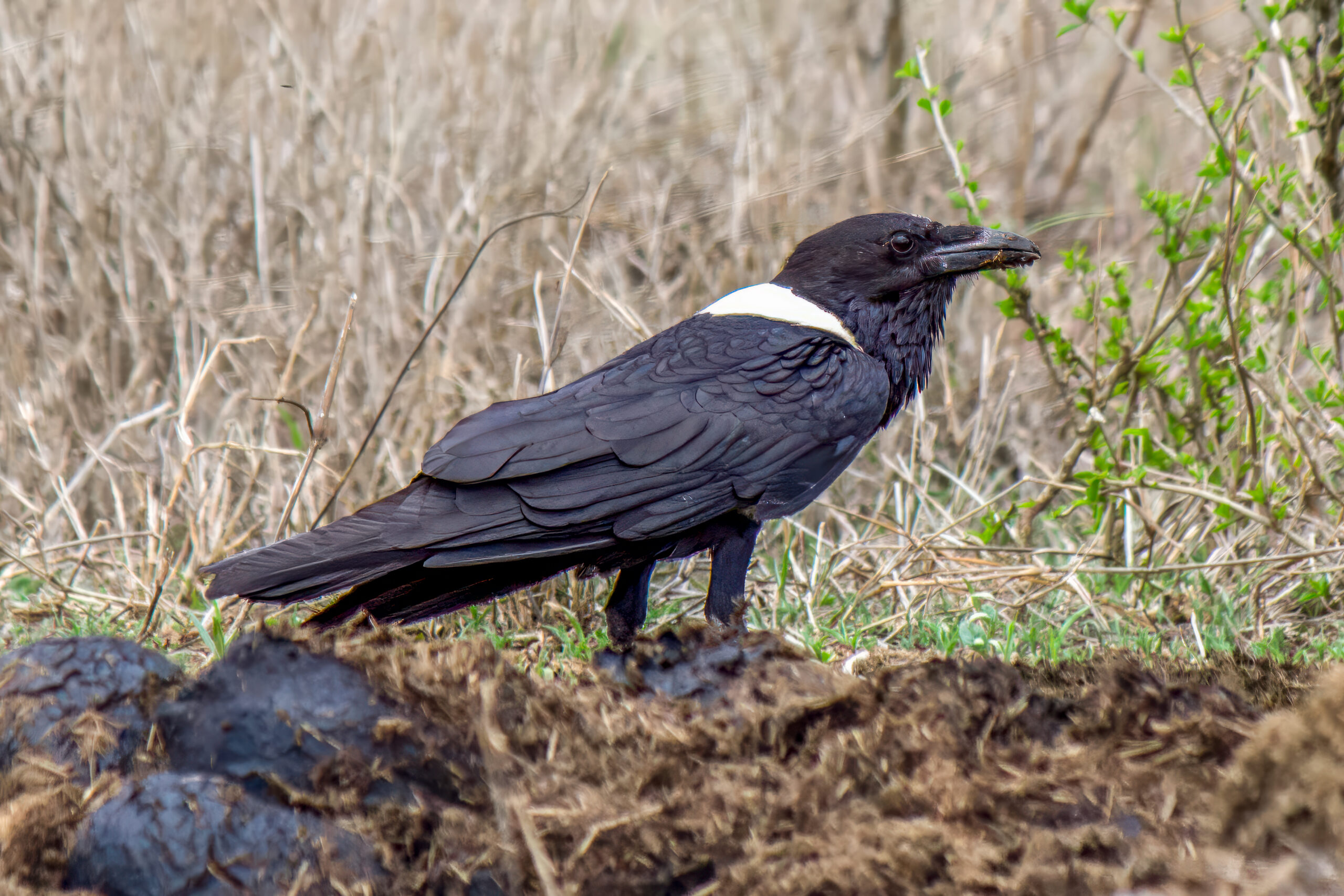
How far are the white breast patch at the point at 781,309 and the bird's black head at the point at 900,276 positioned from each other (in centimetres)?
3

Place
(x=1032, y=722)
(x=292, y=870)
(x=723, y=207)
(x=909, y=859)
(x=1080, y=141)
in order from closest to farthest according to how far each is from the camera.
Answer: (x=909, y=859), (x=292, y=870), (x=1032, y=722), (x=723, y=207), (x=1080, y=141)

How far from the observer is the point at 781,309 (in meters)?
3.73

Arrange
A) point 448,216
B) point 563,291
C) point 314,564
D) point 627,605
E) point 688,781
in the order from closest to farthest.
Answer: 1. point 688,781
2. point 314,564
3. point 627,605
4. point 563,291
5. point 448,216

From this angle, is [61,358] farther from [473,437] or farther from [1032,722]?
[1032,722]

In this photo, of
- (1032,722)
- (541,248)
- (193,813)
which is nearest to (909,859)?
(1032,722)

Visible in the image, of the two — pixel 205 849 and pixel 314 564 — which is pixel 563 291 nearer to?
pixel 314 564

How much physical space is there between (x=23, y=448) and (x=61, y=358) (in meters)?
0.50

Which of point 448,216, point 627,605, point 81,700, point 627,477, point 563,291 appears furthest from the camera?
point 448,216

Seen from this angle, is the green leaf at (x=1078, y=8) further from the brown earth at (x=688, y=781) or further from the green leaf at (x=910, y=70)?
the brown earth at (x=688, y=781)

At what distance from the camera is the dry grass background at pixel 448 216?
4543mm

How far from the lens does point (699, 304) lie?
17.5ft

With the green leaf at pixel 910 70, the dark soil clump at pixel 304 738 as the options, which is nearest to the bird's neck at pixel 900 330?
Answer: the green leaf at pixel 910 70

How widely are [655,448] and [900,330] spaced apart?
97cm

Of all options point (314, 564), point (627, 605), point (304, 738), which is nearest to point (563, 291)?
point (627, 605)
